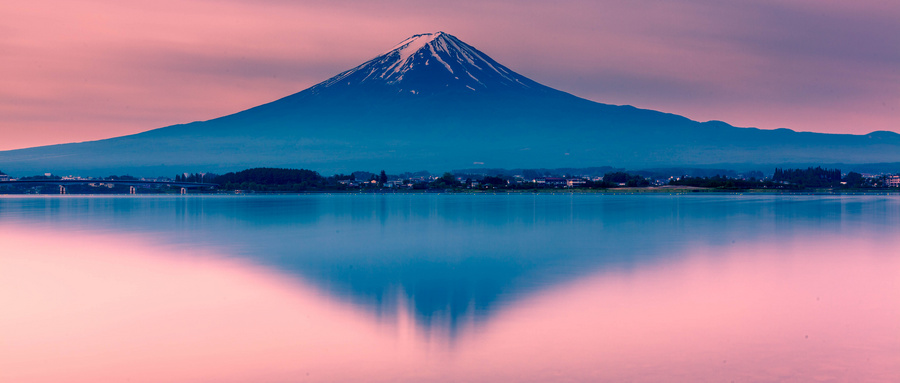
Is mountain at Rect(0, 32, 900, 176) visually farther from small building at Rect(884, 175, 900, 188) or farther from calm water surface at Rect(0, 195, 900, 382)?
calm water surface at Rect(0, 195, 900, 382)

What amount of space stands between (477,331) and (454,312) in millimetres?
1296

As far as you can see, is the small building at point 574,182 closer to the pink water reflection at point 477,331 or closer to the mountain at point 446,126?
the mountain at point 446,126

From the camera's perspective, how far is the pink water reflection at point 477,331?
6.53m

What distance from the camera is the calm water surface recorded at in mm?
6648

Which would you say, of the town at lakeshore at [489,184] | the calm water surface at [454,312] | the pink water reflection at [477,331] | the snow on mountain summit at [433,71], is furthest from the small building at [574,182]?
the pink water reflection at [477,331]

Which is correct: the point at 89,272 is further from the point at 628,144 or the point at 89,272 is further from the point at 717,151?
the point at 717,151

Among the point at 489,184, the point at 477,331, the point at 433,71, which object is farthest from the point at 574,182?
the point at 477,331

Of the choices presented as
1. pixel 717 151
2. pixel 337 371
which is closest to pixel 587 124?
pixel 717 151

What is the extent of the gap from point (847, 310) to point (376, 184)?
12024 cm

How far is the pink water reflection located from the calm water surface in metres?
0.03

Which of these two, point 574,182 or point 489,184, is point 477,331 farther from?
Result: point 574,182

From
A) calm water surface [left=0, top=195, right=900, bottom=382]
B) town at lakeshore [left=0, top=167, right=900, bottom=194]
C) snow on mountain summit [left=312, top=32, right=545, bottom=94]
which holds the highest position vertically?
snow on mountain summit [left=312, top=32, right=545, bottom=94]

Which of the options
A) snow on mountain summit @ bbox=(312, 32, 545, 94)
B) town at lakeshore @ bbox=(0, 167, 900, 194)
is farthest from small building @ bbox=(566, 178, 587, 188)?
snow on mountain summit @ bbox=(312, 32, 545, 94)

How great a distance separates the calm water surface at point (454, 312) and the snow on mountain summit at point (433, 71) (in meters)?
149
